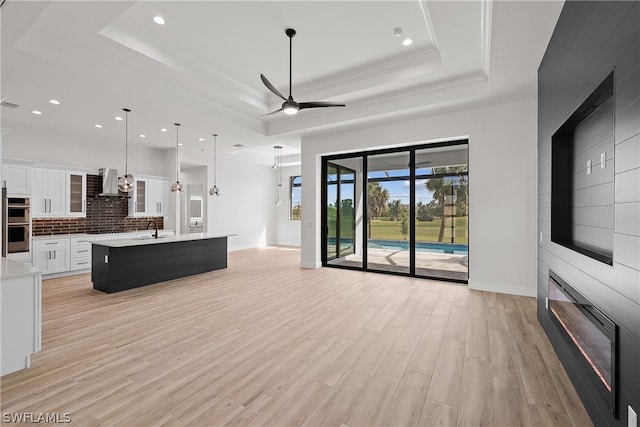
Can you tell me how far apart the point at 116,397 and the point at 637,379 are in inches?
120

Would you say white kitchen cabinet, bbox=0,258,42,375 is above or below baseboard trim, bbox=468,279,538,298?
above

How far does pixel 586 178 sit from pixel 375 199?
392cm

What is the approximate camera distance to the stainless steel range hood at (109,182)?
6676mm

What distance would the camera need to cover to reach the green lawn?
535 cm

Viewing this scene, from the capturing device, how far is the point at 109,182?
6746 millimetres

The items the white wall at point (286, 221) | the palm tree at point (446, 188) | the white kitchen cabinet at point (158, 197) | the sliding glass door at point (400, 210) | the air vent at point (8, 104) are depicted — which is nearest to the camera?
the air vent at point (8, 104)

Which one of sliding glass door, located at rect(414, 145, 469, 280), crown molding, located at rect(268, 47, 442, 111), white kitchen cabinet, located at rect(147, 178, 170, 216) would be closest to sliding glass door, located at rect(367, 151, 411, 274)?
sliding glass door, located at rect(414, 145, 469, 280)

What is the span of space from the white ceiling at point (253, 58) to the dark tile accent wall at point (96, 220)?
1706 millimetres

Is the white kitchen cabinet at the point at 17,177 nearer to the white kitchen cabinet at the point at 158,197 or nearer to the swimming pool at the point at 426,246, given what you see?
the white kitchen cabinet at the point at 158,197

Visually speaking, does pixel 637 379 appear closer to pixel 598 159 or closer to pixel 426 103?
pixel 598 159

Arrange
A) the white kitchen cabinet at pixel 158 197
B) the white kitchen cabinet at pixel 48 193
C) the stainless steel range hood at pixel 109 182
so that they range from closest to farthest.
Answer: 1. the white kitchen cabinet at pixel 48 193
2. the stainless steel range hood at pixel 109 182
3. the white kitchen cabinet at pixel 158 197

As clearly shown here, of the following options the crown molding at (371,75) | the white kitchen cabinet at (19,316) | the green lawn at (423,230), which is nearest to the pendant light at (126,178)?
the white kitchen cabinet at (19,316)

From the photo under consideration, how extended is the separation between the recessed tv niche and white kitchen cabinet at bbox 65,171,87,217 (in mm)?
8225

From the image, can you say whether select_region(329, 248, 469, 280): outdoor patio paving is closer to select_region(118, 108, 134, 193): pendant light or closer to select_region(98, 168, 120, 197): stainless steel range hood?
select_region(118, 108, 134, 193): pendant light
